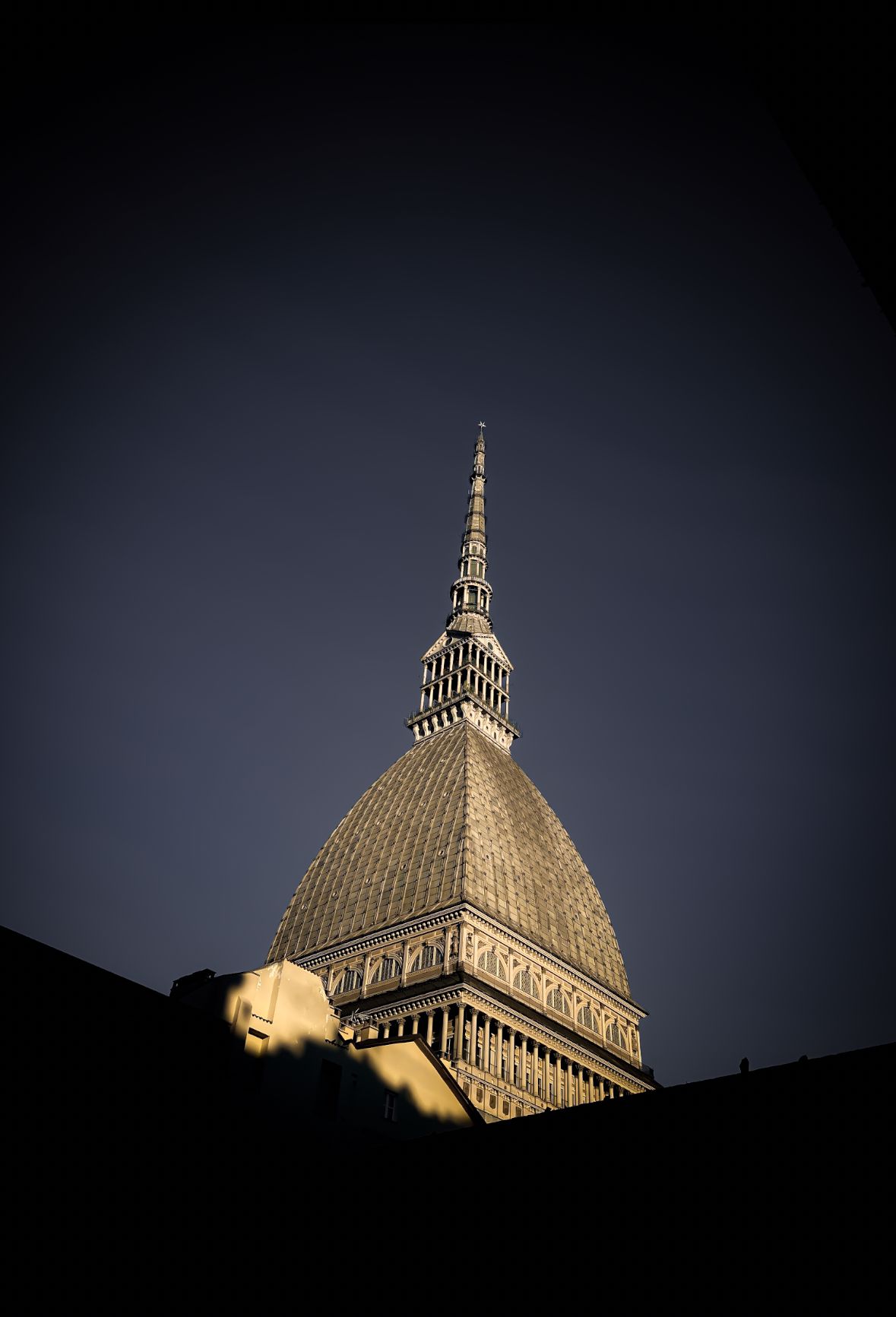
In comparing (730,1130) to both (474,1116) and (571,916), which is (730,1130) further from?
(571,916)

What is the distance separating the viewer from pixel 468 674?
89.2m

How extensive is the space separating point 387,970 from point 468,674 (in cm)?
3233

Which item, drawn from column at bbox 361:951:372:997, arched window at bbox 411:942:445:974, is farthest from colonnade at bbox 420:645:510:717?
arched window at bbox 411:942:445:974

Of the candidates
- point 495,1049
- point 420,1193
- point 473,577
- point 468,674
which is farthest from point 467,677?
point 420,1193

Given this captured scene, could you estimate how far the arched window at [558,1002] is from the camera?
6650 centimetres

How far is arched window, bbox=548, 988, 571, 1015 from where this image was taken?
66500 mm

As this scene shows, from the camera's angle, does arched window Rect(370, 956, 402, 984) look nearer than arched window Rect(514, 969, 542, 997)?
Yes

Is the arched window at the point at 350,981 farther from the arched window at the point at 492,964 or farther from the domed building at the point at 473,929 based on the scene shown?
the arched window at the point at 492,964

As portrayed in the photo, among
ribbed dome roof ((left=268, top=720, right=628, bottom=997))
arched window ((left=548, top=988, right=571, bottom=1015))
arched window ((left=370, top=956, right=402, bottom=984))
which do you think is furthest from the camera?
ribbed dome roof ((left=268, top=720, right=628, bottom=997))

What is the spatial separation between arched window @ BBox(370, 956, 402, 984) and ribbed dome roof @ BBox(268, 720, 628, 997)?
243cm

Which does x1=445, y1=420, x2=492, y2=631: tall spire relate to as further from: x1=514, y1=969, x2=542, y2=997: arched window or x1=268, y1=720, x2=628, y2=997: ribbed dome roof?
x1=514, y1=969, x2=542, y2=997: arched window

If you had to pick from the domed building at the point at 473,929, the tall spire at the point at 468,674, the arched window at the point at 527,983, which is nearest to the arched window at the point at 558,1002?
the domed building at the point at 473,929

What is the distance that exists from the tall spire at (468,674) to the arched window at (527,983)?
85.3 ft

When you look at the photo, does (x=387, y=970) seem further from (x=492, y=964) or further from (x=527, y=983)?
(x=527, y=983)
